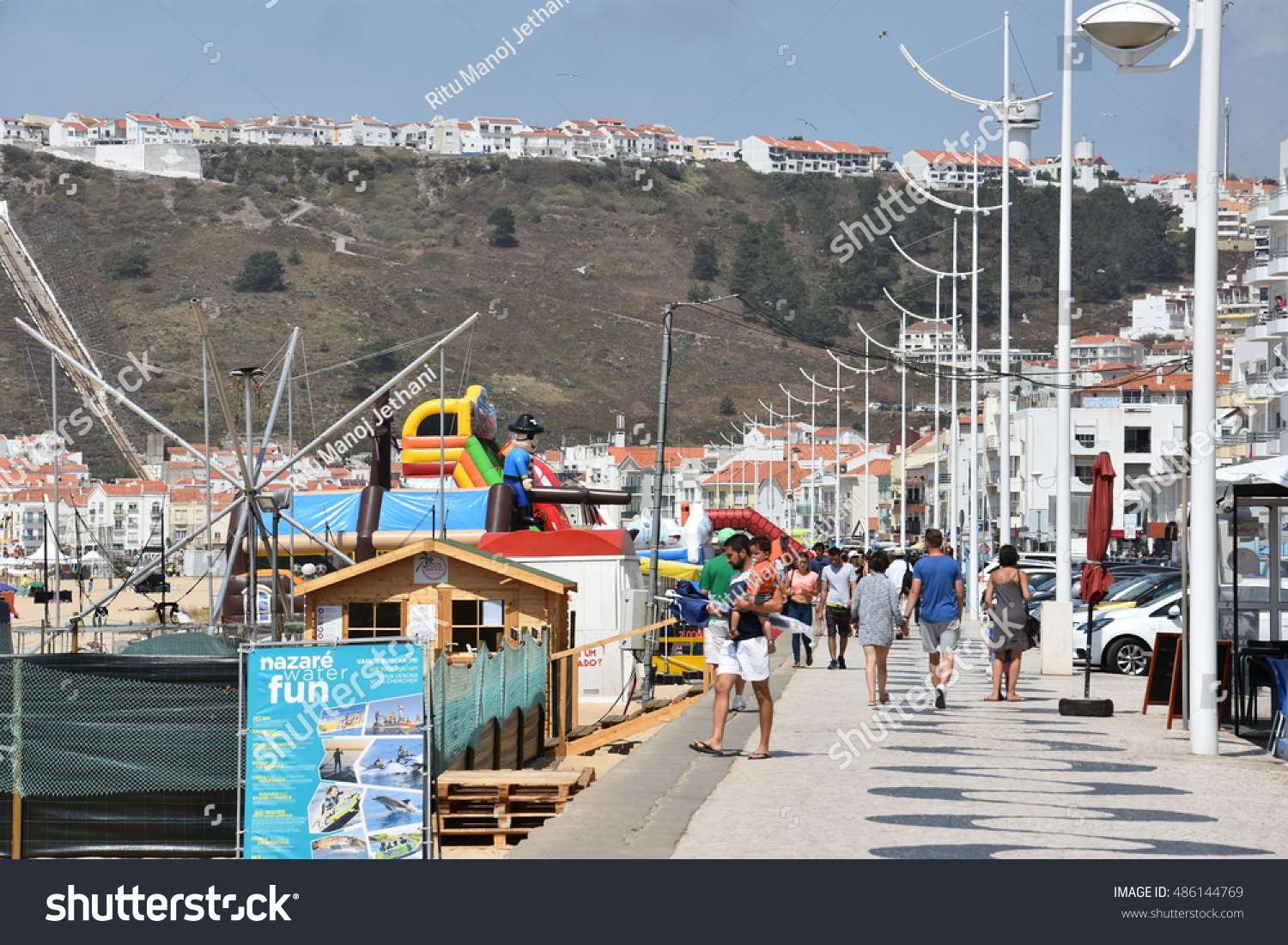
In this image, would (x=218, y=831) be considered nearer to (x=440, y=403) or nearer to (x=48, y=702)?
(x=48, y=702)

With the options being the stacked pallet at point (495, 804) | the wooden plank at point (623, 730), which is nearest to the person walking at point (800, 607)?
the wooden plank at point (623, 730)

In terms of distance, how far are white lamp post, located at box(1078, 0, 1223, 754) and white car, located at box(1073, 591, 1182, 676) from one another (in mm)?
10586

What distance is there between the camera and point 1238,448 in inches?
3250

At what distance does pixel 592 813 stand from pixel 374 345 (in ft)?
623

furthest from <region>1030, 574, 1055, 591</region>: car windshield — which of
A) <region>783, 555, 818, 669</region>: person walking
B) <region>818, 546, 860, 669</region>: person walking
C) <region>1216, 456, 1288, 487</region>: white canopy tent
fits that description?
<region>1216, 456, 1288, 487</region>: white canopy tent

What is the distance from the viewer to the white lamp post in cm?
1375

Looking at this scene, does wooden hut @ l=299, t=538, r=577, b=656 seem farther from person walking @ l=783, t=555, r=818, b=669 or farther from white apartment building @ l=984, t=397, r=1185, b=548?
white apartment building @ l=984, t=397, r=1185, b=548

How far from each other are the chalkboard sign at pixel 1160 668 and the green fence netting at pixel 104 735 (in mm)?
9510

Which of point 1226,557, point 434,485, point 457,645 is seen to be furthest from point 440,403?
point 1226,557

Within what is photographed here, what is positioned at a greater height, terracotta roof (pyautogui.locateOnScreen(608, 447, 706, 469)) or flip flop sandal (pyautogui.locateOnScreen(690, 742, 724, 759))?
terracotta roof (pyautogui.locateOnScreen(608, 447, 706, 469))

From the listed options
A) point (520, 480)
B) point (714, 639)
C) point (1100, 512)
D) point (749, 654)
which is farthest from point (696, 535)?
point (749, 654)

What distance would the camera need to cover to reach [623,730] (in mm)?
21047

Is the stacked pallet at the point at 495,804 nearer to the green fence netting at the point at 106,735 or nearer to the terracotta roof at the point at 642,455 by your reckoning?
the green fence netting at the point at 106,735

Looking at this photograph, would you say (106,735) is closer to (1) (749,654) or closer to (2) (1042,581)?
(1) (749,654)
